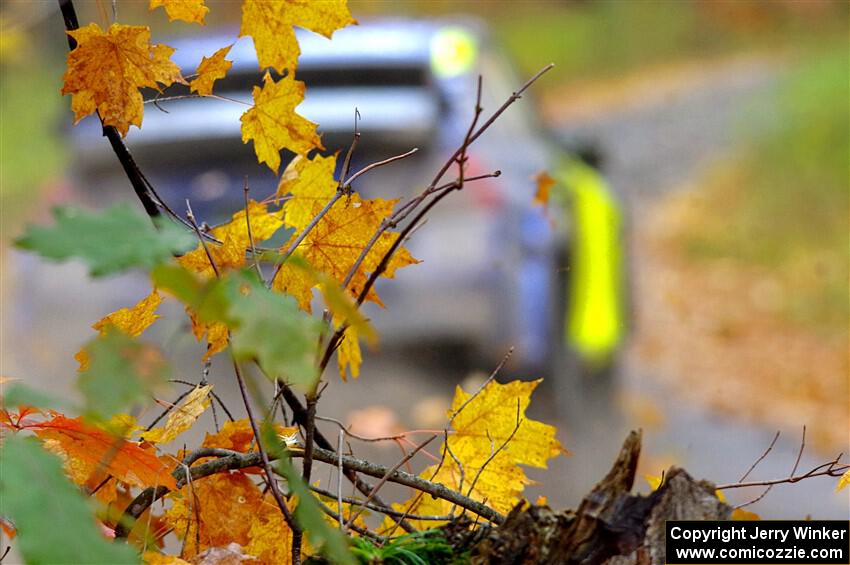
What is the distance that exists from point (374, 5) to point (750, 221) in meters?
7.18

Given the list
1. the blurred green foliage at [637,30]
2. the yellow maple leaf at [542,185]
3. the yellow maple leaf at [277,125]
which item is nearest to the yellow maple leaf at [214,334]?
the yellow maple leaf at [277,125]

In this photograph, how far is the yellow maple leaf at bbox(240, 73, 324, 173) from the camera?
1235 millimetres

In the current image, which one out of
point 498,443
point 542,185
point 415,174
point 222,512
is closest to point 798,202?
point 415,174

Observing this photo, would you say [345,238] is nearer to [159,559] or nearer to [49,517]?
[159,559]

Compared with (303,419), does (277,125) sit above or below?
above

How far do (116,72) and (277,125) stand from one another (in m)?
0.19

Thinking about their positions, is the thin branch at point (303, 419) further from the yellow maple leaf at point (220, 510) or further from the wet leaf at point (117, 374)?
the wet leaf at point (117, 374)

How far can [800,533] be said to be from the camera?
1235 mm

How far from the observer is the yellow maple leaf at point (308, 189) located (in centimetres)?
124

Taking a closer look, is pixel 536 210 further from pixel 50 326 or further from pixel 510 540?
pixel 510 540

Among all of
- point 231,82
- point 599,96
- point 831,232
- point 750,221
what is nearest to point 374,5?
point 599,96

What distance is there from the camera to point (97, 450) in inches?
42.3

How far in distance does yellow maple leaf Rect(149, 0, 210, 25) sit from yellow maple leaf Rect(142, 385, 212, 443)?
1.33 ft

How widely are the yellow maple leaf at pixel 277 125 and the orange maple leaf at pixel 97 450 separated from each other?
1.19ft
